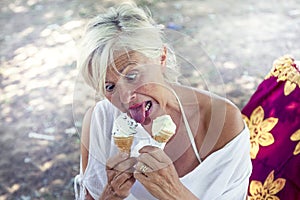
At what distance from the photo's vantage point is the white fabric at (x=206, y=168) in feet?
5.01

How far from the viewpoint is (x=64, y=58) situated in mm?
3666

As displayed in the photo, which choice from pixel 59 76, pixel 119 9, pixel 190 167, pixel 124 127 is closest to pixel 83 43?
pixel 119 9

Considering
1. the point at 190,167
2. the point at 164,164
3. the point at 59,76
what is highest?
the point at 164,164

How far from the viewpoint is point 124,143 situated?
1394 mm

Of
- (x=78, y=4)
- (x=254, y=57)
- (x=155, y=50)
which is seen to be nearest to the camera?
(x=155, y=50)

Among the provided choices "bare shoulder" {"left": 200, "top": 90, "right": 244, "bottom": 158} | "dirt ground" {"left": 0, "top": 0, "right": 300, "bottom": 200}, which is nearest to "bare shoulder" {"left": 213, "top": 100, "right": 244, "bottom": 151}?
"bare shoulder" {"left": 200, "top": 90, "right": 244, "bottom": 158}

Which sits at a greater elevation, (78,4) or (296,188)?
(296,188)

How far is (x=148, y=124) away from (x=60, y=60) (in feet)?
7.96

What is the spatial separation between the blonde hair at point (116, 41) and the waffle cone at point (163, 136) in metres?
0.14

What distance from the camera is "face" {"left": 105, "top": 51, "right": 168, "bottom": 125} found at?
1.26 meters

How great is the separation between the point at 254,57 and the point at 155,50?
2.33m

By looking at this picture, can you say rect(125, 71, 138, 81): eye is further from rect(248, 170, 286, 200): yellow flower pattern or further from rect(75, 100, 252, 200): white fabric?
rect(248, 170, 286, 200): yellow flower pattern

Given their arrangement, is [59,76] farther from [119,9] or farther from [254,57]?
[119,9]

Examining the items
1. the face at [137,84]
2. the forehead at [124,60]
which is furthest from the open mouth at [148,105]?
the forehead at [124,60]
